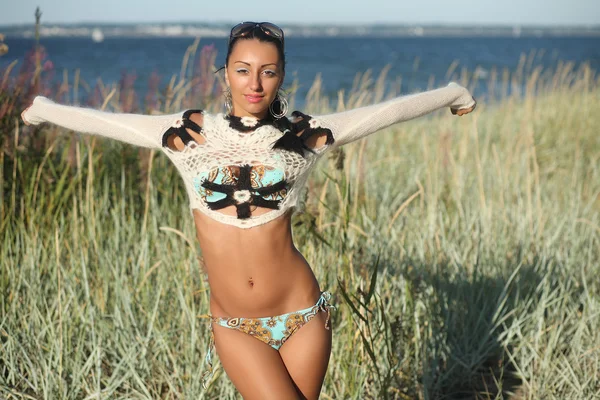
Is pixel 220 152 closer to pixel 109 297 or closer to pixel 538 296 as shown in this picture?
pixel 109 297

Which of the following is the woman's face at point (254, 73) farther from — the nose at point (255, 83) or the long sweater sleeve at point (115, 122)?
the long sweater sleeve at point (115, 122)

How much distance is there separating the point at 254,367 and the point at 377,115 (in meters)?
0.94

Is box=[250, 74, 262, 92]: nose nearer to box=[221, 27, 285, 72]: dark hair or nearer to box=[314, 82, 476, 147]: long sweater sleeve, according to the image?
box=[221, 27, 285, 72]: dark hair

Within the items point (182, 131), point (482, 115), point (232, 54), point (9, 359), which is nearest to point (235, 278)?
point (182, 131)

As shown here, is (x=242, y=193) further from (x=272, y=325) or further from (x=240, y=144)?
(x=272, y=325)

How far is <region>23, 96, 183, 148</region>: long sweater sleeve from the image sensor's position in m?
2.24

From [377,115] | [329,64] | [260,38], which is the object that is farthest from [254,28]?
[329,64]

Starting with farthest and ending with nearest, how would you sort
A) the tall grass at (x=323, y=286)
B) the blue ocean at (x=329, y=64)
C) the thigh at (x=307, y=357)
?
1. the blue ocean at (x=329, y=64)
2. the tall grass at (x=323, y=286)
3. the thigh at (x=307, y=357)

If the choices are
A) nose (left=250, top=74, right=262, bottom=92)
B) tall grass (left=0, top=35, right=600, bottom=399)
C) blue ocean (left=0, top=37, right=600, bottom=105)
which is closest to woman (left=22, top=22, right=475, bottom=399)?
nose (left=250, top=74, right=262, bottom=92)

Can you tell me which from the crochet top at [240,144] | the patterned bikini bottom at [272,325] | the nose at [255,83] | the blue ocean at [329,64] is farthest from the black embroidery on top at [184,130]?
the blue ocean at [329,64]

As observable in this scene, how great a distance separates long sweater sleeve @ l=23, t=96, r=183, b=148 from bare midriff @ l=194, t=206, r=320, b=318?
30 cm

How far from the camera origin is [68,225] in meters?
3.93

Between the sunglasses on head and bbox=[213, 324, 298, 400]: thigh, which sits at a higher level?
the sunglasses on head

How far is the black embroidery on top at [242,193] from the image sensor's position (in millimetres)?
2102
